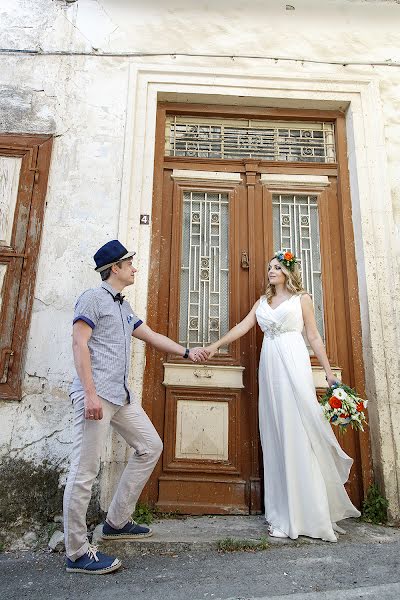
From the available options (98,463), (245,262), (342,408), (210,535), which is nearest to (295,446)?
(342,408)

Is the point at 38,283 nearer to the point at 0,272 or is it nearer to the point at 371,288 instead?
the point at 0,272

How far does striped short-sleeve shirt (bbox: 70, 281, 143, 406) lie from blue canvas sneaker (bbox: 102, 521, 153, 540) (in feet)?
2.73

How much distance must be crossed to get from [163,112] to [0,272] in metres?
2.09

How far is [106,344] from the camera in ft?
9.28

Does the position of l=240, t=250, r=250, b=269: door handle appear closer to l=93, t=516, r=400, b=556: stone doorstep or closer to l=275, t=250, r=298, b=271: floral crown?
l=275, t=250, r=298, b=271: floral crown

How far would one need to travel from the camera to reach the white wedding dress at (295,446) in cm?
306

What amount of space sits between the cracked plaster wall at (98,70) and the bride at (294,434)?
815 mm

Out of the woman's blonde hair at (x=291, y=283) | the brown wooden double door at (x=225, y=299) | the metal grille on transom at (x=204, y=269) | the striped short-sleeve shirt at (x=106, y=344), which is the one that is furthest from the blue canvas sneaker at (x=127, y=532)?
the woman's blonde hair at (x=291, y=283)

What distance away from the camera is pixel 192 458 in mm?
3717

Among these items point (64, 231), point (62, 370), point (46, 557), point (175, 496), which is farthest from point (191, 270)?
point (46, 557)

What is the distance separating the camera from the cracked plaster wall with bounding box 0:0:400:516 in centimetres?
383

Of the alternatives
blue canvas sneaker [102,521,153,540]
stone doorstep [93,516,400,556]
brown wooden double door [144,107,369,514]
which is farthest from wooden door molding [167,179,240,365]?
blue canvas sneaker [102,521,153,540]

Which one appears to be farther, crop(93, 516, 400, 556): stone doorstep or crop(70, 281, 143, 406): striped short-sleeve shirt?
crop(93, 516, 400, 556): stone doorstep

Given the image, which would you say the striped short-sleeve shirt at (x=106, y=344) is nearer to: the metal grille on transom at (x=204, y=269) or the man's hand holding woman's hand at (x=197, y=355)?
the man's hand holding woman's hand at (x=197, y=355)
